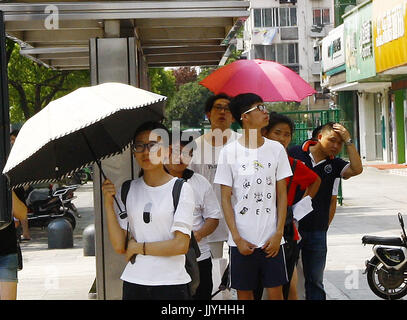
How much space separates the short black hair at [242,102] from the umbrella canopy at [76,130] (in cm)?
55

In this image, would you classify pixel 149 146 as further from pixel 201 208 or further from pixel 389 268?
pixel 389 268

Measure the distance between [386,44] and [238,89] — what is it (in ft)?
67.7

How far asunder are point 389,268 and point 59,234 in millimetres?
6250

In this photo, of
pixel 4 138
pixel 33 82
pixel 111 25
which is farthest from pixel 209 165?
pixel 33 82

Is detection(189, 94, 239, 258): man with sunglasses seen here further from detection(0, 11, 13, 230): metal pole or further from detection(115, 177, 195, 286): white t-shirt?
detection(115, 177, 195, 286): white t-shirt

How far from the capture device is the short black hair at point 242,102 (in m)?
5.16

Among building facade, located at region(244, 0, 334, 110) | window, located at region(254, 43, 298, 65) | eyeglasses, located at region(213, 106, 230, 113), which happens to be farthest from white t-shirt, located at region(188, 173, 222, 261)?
window, located at region(254, 43, 298, 65)

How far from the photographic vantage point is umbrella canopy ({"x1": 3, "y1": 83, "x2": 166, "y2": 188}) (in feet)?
13.8

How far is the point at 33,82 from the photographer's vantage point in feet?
81.9

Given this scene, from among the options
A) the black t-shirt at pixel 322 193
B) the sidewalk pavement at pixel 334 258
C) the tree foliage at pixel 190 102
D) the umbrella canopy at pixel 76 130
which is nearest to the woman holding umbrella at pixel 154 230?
the umbrella canopy at pixel 76 130

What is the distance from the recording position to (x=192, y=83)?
65438mm

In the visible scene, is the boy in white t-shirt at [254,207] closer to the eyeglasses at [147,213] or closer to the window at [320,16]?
the eyeglasses at [147,213]

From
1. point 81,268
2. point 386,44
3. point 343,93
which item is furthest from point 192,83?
point 81,268

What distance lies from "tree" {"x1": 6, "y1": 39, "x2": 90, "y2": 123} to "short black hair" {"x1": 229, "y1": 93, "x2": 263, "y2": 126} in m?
18.0
